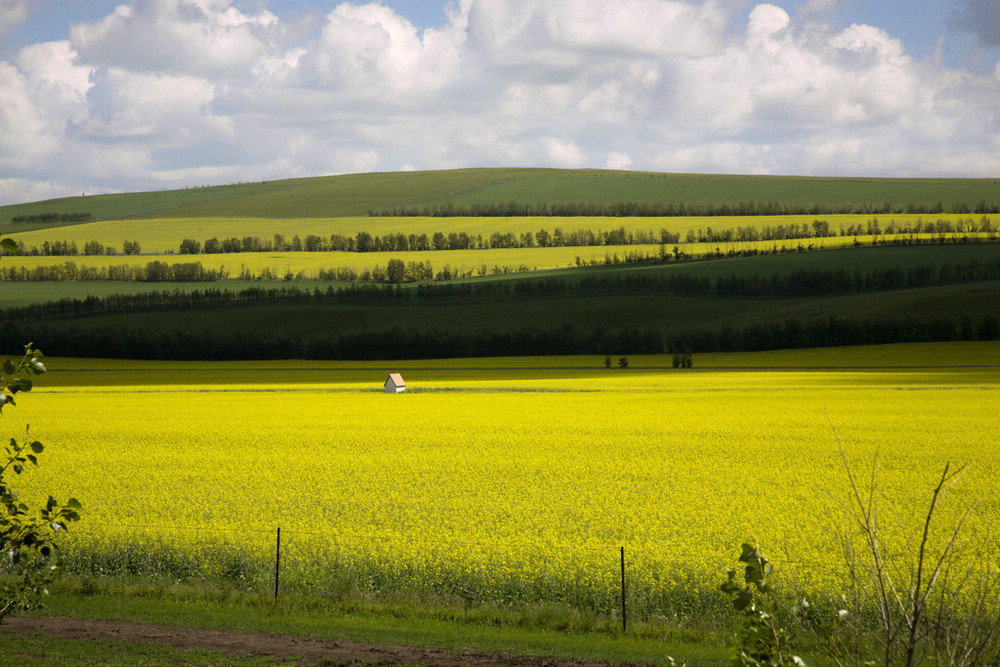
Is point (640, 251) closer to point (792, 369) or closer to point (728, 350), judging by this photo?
point (728, 350)

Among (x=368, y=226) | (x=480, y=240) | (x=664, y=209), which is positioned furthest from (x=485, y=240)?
(x=664, y=209)

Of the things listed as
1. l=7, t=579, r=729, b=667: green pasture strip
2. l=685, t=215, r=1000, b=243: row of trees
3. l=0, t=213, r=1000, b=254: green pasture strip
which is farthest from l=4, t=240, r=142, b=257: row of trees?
l=7, t=579, r=729, b=667: green pasture strip

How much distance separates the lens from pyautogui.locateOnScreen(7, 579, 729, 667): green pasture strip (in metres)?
11.4

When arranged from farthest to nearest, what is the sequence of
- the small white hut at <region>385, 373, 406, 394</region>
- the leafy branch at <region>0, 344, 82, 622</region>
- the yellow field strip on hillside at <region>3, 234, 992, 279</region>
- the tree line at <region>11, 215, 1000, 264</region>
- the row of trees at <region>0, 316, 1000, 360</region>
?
the tree line at <region>11, 215, 1000, 264</region>, the yellow field strip on hillside at <region>3, 234, 992, 279</region>, the row of trees at <region>0, 316, 1000, 360</region>, the small white hut at <region>385, 373, 406, 394</region>, the leafy branch at <region>0, 344, 82, 622</region>

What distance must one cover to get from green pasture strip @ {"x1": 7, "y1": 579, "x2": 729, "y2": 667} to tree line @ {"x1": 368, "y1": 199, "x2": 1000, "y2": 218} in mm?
129826

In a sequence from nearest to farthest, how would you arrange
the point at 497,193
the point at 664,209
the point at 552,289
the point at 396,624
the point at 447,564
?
the point at 396,624, the point at 447,564, the point at 552,289, the point at 664,209, the point at 497,193

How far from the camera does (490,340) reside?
79312 millimetres

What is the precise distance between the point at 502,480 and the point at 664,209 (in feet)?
416

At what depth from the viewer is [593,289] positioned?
98.1 meters

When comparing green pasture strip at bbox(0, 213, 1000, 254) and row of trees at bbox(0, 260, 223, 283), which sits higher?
green pasture strip at bbox(0, 213, 1000, 254)

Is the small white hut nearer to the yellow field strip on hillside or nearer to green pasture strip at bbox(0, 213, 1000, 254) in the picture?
the yellow field strip on hillside

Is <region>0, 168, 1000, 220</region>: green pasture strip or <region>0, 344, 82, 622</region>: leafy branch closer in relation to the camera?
<region>0, 344, 82, 622</region>: leafy branch

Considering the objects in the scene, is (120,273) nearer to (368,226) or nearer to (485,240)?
(368,226)

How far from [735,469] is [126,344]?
72.8m
